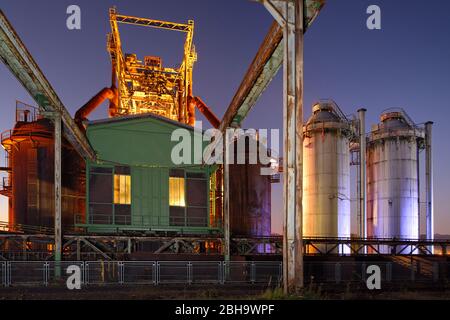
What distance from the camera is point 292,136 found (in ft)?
33.3

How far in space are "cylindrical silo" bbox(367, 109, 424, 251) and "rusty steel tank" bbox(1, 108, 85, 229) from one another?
2426cm

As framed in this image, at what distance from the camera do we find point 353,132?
29.6 meters

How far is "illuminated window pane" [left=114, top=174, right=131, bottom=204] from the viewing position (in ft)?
74.4

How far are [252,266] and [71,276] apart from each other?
7.68m

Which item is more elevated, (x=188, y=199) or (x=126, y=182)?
(x=126, y=182)

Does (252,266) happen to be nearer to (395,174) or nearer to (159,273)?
(159,273)

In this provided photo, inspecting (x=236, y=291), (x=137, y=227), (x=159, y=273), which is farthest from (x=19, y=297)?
(x=137, y=227)

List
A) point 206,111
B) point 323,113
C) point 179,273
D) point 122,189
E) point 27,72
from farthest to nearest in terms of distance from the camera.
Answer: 1. point 206,111
2. point 323,113
3. point 122,189
4. point 179,273
5. point 27,72

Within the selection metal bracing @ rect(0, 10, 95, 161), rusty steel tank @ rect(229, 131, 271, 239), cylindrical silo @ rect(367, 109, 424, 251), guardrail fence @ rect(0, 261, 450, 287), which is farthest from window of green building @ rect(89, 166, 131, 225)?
cylindrical silo @ rect(367, 109, 424, 251)

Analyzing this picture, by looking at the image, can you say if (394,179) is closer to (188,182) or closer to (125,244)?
(188,182)

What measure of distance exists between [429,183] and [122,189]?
24.9 meters

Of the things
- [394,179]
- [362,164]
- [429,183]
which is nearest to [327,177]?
[362,164]

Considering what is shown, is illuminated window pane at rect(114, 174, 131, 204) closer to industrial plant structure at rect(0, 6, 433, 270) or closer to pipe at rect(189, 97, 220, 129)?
industrial plant structure at rect(0, 6, 433, 270)

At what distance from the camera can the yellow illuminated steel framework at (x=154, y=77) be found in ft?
128
